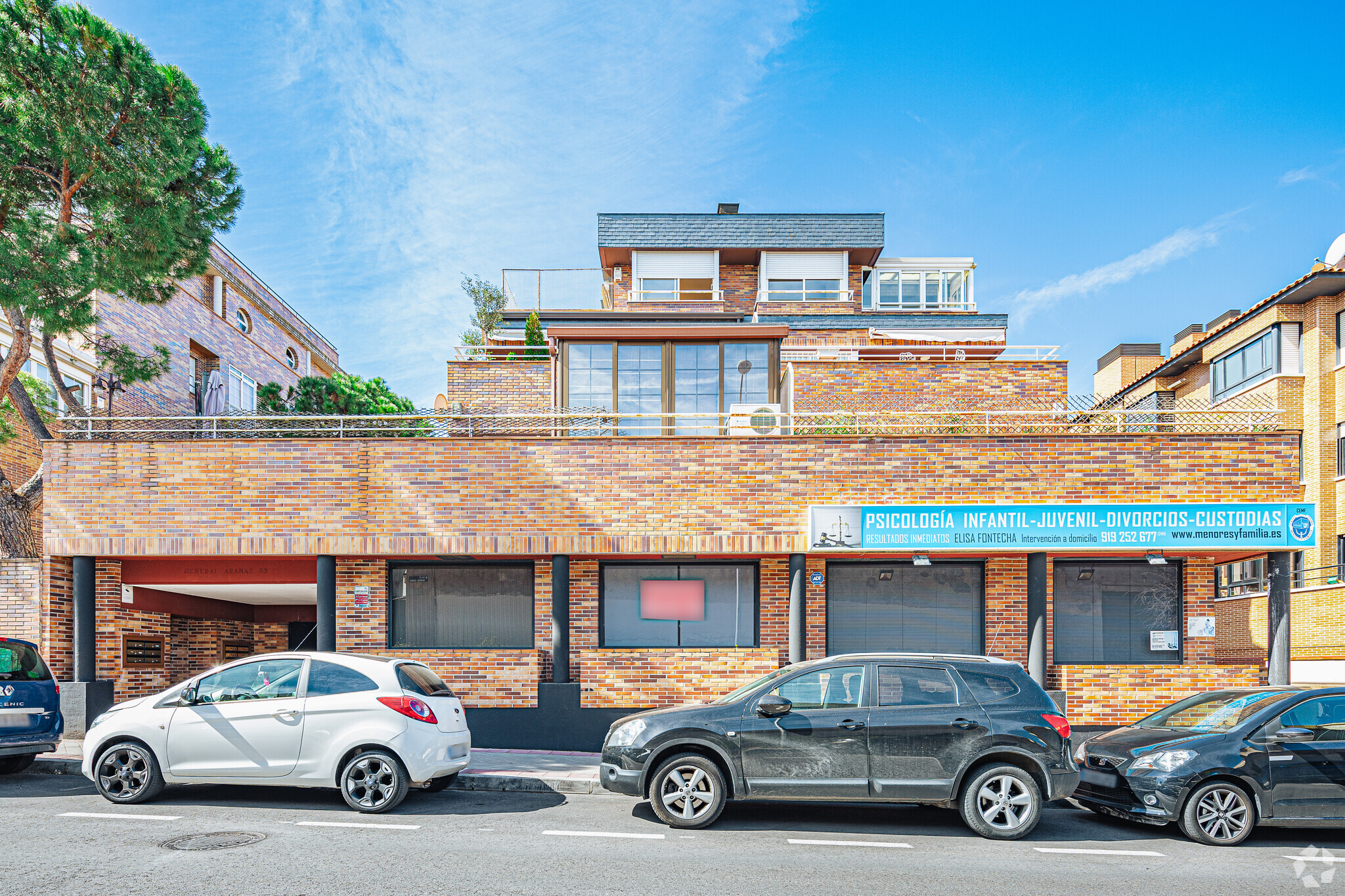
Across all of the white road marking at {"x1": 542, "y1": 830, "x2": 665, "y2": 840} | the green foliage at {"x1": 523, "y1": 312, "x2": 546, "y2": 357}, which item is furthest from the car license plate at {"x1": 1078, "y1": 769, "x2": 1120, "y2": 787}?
the green foliage at {"x1": 523, "y1": 312, "x2": 546, "y2": 357}

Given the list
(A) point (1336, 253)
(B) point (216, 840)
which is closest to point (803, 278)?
(A) point (1336, 253)

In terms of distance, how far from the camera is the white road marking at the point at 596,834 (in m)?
7.80

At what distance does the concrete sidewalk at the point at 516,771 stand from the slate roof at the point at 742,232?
19110 mm

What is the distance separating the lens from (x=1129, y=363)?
38.3 m

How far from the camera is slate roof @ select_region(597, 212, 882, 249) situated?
91.4ft

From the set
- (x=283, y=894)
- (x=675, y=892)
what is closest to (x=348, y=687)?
(x=283, y=894)

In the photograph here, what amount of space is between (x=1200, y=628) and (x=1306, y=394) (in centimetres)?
1572

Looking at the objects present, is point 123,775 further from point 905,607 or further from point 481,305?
point 481,305

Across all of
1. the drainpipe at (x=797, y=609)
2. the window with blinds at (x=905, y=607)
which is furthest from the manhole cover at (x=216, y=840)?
the window with blinds at (x=905, y=607)

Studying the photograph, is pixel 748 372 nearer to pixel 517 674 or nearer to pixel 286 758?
pixel 517 674

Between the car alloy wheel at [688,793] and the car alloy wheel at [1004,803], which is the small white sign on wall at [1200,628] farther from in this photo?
the car alloy wheel at [688,793]

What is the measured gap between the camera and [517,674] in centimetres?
1312

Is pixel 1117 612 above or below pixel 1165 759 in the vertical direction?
above

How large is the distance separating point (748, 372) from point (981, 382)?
4773 millimetres
